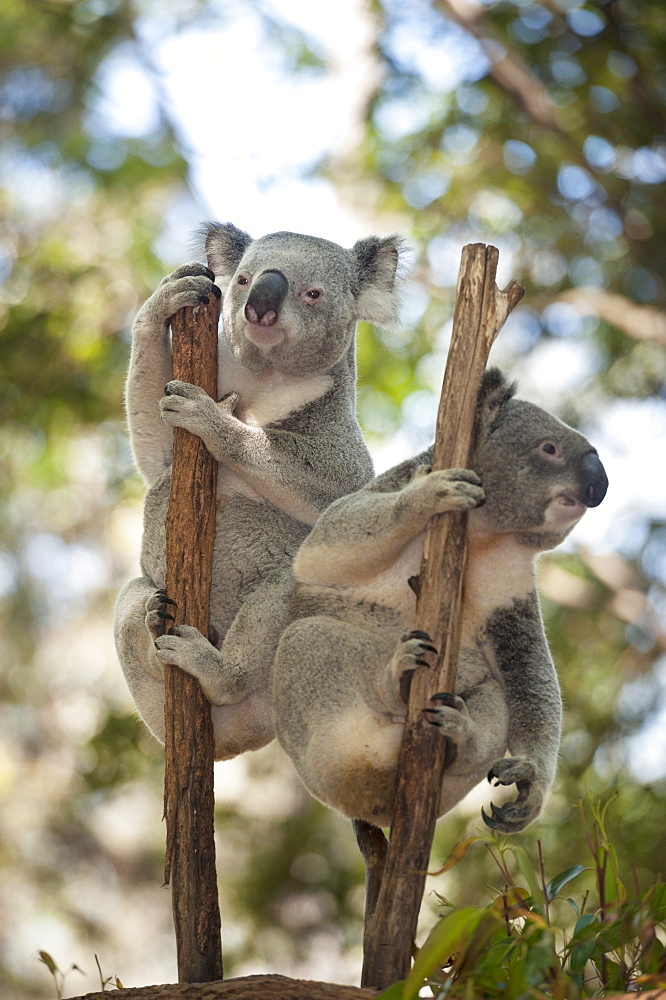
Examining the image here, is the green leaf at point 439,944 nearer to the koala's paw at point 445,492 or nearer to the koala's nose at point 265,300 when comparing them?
the koala's paw at point 445,492

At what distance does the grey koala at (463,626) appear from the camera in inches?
119

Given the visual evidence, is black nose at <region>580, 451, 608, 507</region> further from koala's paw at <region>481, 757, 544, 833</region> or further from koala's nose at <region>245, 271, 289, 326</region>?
koala's nose at <region>245, 271, 289, 326</region>

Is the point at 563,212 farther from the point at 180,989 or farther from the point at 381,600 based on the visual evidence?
the point at 180,989

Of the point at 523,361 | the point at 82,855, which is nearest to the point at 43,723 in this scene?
the point at 82,855

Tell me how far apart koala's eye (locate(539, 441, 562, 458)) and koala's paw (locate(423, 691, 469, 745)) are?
0.80 m

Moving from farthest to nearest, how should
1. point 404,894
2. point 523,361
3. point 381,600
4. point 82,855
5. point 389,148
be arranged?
point 82,855 → point 389,148 → point 523,361 → point 381,600 → point 404,894

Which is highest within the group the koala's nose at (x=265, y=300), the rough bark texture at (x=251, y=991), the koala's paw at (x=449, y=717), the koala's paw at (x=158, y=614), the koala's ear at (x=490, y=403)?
the koala's nose at (x=265, y=300)

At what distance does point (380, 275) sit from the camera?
4.29 meters

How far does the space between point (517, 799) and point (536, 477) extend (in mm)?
957

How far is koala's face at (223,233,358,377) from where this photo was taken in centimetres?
367

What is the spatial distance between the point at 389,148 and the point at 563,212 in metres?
2.06

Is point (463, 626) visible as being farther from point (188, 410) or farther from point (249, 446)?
point (188, 410)

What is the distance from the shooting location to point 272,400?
3.94m

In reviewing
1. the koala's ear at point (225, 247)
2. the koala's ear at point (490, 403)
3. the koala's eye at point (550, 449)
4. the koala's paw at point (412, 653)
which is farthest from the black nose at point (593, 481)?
the koala's ear at point (225, 247)
